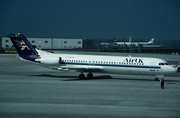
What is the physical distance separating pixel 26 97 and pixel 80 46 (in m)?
122

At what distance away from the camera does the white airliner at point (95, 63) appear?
108 ft

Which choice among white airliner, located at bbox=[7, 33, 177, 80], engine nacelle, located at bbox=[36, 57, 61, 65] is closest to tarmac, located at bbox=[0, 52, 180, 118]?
white airliner, located at bbox=[7, 33, 177, 80]

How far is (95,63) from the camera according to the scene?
34.3 meters

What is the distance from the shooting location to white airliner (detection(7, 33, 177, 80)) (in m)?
32.8

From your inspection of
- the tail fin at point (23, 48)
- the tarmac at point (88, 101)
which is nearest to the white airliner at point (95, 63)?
the tail fin at point (23, 48)

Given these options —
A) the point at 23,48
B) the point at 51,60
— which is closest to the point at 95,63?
the point at 51,60

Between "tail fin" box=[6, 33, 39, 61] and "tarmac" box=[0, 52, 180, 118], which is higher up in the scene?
"tail fin" box=[6, 33, 39, 61]

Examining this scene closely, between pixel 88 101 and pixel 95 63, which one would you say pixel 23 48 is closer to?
pixel 95 63

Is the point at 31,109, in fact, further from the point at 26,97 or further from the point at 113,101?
the point at 113,101

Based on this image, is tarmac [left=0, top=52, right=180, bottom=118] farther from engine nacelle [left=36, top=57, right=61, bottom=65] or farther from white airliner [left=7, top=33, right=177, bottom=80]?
engine nacelle [left=36, top=57, right=61, bottom=65]

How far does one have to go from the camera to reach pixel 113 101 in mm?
20750

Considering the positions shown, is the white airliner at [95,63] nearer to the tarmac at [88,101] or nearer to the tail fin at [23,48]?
the tail fin at [23,48]

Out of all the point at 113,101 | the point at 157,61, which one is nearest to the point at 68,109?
the point at 113,101

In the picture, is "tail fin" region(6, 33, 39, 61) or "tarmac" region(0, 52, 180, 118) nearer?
"tarmac" region(0, 52, 180, 118)
